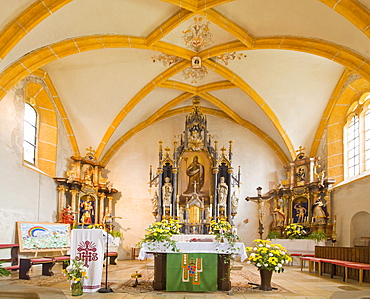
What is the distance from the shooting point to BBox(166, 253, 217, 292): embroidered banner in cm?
817

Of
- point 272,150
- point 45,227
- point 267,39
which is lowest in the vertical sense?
point 45,227

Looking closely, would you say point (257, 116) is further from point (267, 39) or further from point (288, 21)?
point (288, 21)

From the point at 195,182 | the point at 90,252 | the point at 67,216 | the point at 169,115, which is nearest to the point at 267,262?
the point at 90,252

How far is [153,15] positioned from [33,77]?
16.6 feet

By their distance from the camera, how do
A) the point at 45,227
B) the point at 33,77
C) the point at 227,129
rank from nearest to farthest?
the point at 45,227
the point at 33,77
the point at 227,129

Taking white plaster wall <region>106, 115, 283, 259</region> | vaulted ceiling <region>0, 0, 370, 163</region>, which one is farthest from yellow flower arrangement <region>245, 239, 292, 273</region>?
white plaster wall <region>106, 115, 283, 259</region>

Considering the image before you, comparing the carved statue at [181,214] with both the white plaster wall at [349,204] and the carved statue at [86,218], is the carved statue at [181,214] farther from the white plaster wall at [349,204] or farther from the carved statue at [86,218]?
the white plaster wall at [349,204]

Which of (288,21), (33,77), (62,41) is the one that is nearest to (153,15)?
(62,41)

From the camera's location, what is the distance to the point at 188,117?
1700cm

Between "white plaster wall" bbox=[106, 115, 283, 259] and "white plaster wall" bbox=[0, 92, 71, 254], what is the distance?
4.44m

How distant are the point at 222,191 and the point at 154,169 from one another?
376cm

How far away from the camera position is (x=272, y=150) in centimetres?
1844

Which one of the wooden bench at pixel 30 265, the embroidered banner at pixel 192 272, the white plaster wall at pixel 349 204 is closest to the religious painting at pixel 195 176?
the white plaster wall at pixel 349 204

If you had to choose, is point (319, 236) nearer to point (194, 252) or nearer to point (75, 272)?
point (194, 252)
